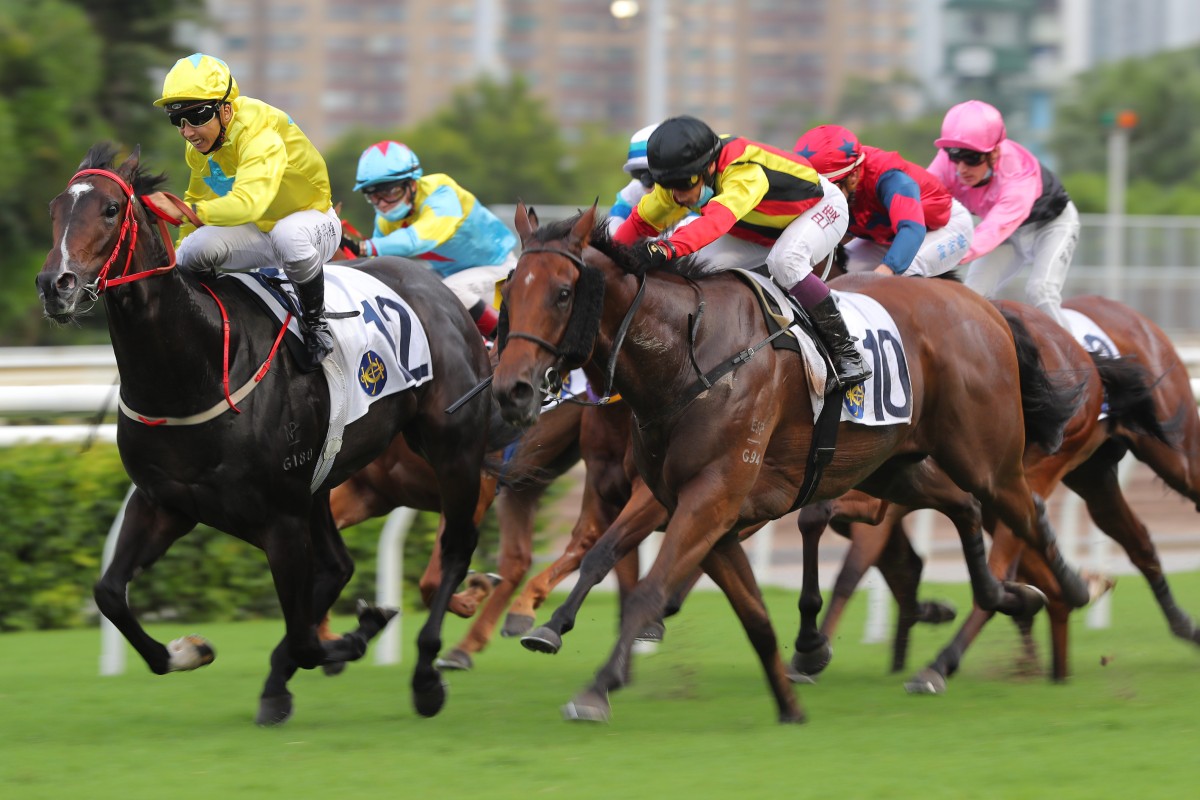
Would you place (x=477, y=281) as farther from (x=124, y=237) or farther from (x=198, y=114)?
(x=124, y=237)

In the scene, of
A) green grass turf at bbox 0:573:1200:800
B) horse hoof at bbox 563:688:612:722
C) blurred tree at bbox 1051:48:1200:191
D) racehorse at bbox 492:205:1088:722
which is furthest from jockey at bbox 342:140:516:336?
blurred tree at bbox 1051:48:1200:191

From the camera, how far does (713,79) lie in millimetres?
97750

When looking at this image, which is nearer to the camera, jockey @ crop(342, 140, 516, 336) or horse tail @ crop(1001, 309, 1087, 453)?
horse tail @ crop(1001, 309, 1087, 453)

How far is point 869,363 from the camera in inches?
212

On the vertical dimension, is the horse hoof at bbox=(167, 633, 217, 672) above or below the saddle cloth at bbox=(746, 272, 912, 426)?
below

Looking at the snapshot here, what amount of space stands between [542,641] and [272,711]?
0.85 metres

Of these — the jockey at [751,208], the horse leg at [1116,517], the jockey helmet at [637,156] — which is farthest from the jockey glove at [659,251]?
the horse leg at [1116,517]

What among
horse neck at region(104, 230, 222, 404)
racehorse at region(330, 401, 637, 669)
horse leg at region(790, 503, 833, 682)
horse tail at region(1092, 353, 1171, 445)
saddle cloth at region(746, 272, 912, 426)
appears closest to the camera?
horse neck at region(104, 230, 222, 404)

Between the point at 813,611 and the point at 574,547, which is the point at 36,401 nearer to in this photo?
the point at 574,547

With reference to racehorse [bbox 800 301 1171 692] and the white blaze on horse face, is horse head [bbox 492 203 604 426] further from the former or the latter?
racehorse [bbox 800 301 1171 692]

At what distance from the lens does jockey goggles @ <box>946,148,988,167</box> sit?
6.89 metres

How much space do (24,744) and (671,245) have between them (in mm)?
2295

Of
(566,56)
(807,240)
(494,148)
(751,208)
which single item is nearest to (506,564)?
(807,240)

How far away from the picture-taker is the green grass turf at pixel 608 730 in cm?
417
